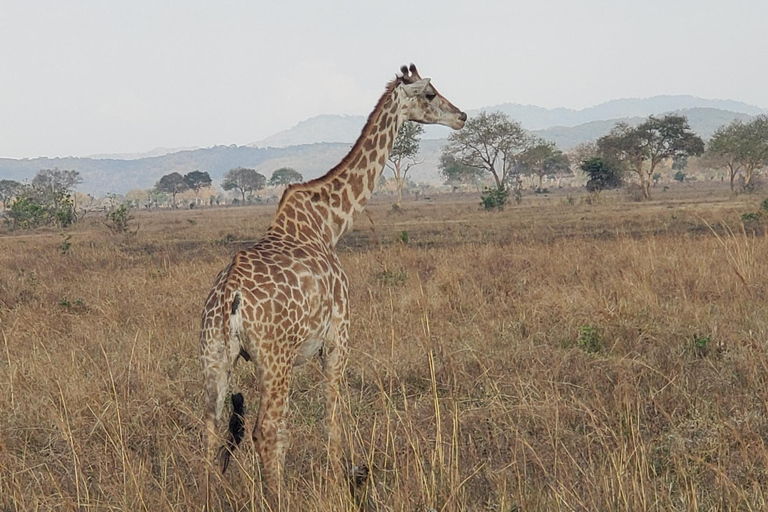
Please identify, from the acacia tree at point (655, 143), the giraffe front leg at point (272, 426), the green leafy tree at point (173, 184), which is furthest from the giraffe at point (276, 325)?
the green leafy tree at point (173, 184)

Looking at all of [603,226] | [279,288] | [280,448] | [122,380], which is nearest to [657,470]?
[280,448]

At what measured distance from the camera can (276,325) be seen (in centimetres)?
349

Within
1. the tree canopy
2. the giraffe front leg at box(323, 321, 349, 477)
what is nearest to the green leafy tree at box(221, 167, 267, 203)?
the tree canopy

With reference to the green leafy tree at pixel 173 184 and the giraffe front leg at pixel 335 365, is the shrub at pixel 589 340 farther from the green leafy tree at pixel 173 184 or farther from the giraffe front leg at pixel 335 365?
the green leafy tree at pixel 173 184

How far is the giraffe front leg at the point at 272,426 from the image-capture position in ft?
11.1

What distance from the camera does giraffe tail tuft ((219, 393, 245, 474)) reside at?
3.37 metres

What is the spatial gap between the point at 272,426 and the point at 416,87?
2891mm

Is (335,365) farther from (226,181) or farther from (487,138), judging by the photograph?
(226,181)

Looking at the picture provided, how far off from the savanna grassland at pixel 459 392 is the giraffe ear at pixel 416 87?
4.10 ft

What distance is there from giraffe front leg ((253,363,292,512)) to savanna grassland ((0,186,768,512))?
0.13 m

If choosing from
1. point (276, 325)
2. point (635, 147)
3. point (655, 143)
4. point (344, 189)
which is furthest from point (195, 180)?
point (276, 325)

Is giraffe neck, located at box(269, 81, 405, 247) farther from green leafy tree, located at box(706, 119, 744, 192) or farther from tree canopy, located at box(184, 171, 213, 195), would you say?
tree canopy, located at box(184, 171, 213, 195)

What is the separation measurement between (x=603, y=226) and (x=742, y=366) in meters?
16.9

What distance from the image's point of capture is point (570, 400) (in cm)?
472
